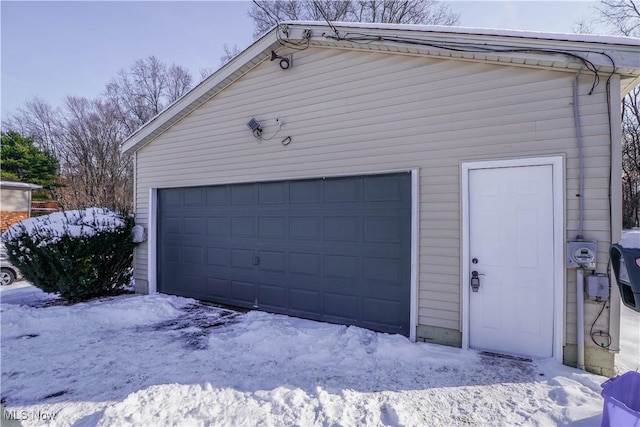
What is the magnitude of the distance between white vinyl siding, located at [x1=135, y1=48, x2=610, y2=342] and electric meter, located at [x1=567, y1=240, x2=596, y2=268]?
0.12 m

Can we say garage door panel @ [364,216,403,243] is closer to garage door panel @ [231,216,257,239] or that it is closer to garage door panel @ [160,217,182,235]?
garage door panel @ [231,216,257,239]

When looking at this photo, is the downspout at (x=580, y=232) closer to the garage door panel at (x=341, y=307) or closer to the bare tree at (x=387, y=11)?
the garage door panel at (x=341, y=307)

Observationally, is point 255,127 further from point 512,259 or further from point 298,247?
point 512,259

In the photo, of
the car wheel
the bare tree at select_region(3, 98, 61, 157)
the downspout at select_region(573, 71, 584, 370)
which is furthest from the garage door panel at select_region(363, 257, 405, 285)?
the bare tree at select_region(3, 98, 61, 157)

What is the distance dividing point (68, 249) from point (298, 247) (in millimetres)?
4527

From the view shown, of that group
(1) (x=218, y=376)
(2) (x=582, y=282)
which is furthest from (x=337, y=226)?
(2) (x=582, y=282)

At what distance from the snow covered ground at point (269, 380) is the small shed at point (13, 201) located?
1491 cm

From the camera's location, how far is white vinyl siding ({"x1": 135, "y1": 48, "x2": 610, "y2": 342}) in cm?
348

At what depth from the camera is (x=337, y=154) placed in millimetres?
4902

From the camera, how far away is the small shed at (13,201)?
51.7 ft

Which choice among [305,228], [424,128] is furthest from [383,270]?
[424,128]

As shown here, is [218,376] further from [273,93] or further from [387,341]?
[273,93]

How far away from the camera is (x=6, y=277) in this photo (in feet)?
27.9

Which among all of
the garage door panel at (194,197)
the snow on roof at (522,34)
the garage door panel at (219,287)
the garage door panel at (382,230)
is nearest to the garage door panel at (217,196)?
the garage door panel at (194,197)
